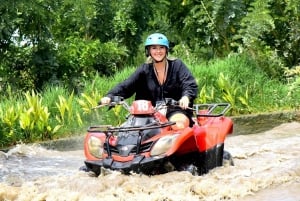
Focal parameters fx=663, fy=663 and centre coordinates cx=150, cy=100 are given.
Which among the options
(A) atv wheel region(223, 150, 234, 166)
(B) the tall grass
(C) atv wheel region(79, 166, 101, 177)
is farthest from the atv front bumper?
(B) the tall grass

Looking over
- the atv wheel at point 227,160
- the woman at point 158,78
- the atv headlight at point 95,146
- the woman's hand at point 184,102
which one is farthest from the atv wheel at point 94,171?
the atv wheel at point 227,160

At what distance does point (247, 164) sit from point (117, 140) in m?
2.11

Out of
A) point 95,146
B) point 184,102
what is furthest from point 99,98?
point 95,146

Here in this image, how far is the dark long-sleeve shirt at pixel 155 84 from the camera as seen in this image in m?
7.50

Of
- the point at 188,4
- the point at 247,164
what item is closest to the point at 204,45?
the point at 188,4

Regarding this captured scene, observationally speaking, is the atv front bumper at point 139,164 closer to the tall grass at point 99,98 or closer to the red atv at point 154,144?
the red atv at point 154,144

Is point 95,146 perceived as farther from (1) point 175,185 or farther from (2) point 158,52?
(2) point 158,52

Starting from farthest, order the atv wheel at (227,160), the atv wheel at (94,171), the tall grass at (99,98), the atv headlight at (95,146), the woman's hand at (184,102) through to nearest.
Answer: the tall grass at (99,98) < the atv wheel at (227,160) < the woman's hand at (184,102) < the atv headlight at (95,146) < the atv wheel at (94,171)

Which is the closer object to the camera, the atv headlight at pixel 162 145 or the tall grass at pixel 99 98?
the atv headlight at pixel 162 145

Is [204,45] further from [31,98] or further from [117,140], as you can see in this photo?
[117,140]

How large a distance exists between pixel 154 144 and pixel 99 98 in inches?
210

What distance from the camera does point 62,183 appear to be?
6613 millimetres

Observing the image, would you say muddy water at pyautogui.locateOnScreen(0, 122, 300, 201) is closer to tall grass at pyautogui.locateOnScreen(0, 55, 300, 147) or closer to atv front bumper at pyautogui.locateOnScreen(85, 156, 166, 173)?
atv front bumper at pyautogui.locateOnScreen(85, 156, 166, 173)

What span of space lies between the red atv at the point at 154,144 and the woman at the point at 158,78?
0.29m
